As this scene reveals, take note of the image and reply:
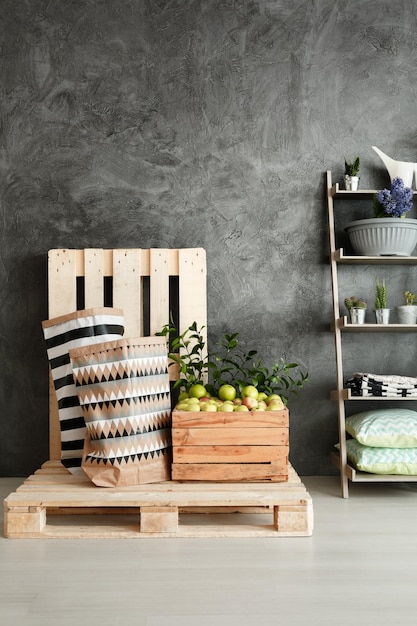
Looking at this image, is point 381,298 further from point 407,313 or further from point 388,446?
point 388,446

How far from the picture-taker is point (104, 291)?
4.03 metres

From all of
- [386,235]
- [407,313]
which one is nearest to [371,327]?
[407,313]

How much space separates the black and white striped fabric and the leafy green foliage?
0.46m

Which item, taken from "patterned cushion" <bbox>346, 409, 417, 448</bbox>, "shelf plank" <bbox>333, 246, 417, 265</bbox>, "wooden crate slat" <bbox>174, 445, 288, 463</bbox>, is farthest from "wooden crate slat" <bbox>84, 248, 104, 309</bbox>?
"patterned cushion" <bbox>346, 409, 417, 448</bbox>

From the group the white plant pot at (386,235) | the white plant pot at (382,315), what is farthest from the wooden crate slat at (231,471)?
the white plant pot at (386,235)

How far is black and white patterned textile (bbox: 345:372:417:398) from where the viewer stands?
3.54m

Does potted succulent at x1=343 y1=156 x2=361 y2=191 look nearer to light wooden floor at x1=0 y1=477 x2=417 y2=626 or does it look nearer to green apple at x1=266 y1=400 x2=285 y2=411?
green apple at x1=266 y1=400 x2=285 y2=411

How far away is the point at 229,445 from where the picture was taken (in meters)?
2.99

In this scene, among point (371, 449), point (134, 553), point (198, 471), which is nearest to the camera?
point (134, 553)

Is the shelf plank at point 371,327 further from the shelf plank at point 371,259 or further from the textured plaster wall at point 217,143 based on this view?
the shelf plank at point 371,259

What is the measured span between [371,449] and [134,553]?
57.1 inches

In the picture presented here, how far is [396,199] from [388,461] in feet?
4.60

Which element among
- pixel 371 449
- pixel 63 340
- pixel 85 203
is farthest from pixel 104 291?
pixel 371 449

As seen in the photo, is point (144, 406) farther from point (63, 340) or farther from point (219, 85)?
point (219, 85)
